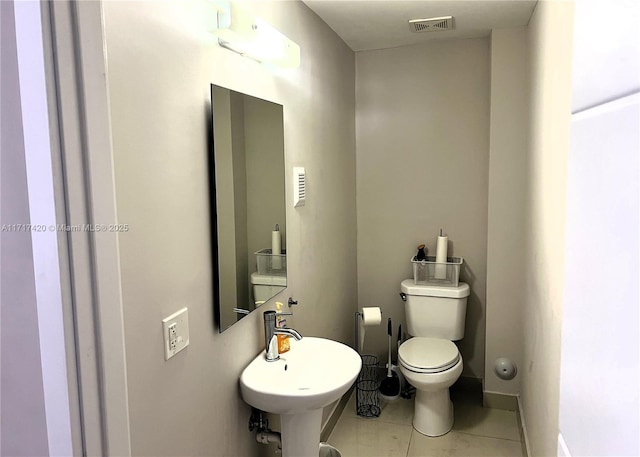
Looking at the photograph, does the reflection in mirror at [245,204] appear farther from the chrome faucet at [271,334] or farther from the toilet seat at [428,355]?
the toilet seat at [428,355]

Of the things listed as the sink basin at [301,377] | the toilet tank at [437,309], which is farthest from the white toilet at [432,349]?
the sink basin at [301,377]

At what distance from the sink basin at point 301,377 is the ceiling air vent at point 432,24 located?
1778 mm

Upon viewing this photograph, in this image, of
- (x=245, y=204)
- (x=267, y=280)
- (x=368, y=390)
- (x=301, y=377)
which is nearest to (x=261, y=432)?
(x=301, y=377)

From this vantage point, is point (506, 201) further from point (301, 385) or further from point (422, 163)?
point (301, 385)

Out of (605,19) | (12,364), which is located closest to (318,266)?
(12,364)

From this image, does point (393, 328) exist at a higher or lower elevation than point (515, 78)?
lower

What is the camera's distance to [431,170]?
3.23m

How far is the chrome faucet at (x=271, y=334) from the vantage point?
1.93 meters

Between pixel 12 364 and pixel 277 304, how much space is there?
125 cm

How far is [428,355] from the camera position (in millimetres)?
2797

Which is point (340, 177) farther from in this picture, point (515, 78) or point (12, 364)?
point (12, 364)

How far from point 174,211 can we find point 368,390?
2210 millimetres

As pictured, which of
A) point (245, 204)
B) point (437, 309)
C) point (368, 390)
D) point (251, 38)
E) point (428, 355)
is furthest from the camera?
point (368, 390)

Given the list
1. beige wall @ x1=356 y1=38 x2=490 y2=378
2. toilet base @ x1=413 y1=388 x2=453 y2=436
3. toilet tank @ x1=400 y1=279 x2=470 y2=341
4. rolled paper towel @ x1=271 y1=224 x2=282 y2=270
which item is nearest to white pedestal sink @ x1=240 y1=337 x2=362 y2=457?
rolled paper towel @ x1=271 y1=224 x2=282 y2=270
